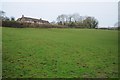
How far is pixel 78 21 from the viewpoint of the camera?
233 ft

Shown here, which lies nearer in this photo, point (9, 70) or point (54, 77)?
point (54, 77)

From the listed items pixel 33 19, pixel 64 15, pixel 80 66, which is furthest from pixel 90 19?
pixel 80 66

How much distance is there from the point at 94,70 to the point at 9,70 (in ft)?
13.6

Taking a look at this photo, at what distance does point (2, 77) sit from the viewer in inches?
292

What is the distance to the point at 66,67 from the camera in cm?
954

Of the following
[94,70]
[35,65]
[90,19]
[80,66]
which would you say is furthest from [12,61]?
[90,19]

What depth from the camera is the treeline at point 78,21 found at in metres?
64.4

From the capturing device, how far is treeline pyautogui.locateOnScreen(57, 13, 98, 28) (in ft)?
211

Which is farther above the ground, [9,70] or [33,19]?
[33,19]

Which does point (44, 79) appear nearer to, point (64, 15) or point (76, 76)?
point (76, 76)

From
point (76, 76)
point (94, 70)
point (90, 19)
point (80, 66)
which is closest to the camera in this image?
point (76, 76)

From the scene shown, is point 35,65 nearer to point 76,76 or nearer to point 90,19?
point 76,76

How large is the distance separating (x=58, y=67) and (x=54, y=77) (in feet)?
5.56

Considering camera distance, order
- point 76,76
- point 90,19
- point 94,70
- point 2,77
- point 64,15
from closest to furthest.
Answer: point 2,77 → point 76,76 → point 94,70 → point 90,19 → point 64,15
